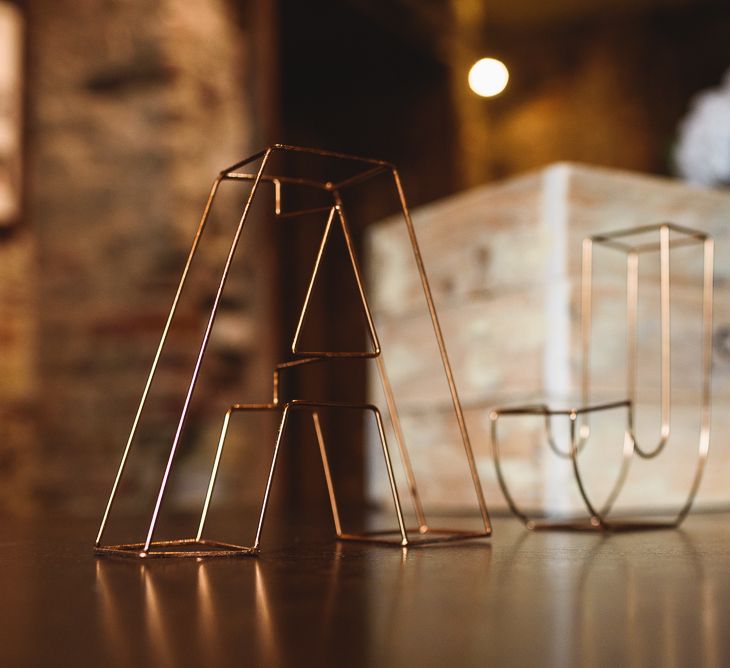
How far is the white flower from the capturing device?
2.10 meters

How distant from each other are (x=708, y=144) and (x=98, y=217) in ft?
4.90

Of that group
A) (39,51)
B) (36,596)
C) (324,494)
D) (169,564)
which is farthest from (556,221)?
(324,494)

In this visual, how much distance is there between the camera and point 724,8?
13.3ft

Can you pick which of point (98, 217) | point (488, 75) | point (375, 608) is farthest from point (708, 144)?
point (375, 608)

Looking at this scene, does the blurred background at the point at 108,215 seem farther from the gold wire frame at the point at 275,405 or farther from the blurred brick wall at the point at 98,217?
the gold wire frame at the point at 275,405

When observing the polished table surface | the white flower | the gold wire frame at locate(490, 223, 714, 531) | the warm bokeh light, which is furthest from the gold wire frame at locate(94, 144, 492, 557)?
the warm bokeh light

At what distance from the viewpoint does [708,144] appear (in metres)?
2.14

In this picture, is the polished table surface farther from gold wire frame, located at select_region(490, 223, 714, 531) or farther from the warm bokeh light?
the warm bokeh light

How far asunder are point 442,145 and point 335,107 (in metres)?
0.44

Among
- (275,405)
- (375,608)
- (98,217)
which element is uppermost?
(98,217)

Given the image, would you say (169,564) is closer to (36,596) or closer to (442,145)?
(36,596)

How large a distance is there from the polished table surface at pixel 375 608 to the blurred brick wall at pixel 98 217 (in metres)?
1.42

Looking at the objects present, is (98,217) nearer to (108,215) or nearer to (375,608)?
(108,215)

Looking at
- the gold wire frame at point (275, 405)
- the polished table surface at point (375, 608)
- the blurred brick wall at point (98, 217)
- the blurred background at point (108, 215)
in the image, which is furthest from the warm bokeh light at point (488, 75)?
the polished table surface at point (375, 608)
